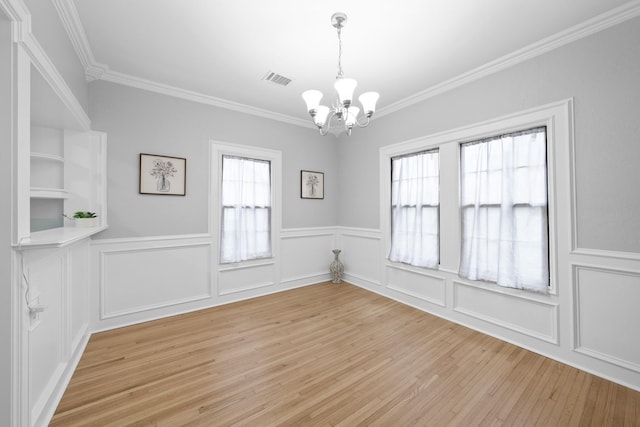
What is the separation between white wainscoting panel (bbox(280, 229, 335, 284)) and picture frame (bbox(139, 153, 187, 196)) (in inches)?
67.0

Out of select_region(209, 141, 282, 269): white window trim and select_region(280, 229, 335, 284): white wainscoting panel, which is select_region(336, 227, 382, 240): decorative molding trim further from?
select_region(209, 141, 282, 269): white window trim

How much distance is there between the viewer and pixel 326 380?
2102 mm

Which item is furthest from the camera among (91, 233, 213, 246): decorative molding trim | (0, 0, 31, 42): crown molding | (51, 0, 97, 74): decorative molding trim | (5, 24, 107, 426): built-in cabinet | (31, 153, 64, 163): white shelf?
(91, 233, 213, 246): decorative molding trim

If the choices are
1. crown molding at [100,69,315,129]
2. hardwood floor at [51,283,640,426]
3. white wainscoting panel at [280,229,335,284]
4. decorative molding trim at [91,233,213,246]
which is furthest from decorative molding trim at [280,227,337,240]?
crown molding at [100,69,315,129]

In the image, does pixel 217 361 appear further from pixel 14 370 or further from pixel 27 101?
→ pixel 27 101

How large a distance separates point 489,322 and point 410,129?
8.39 ft

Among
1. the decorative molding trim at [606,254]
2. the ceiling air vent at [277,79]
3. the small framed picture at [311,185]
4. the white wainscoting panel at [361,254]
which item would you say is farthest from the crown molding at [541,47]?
the white wainscoting panel at [361,254]

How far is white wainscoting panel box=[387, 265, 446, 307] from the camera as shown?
3.36m

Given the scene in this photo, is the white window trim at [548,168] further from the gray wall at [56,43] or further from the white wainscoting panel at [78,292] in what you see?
the white wainscoting panel at [78,292]

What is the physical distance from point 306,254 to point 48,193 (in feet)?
10.8

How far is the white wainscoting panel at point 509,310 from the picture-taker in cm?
247

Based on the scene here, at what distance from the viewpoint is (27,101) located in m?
1.40

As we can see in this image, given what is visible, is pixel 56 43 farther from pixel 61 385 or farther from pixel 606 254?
pixel 606 254

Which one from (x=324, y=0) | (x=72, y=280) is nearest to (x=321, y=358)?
(x=72, y=280)
